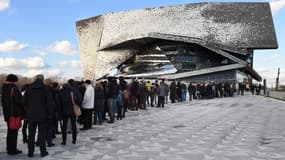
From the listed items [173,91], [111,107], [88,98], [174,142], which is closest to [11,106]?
[88,98]

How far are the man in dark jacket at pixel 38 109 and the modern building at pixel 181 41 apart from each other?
41.2m

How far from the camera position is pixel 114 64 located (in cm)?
5312

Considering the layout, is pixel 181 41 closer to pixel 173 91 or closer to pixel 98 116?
pixel 173 91

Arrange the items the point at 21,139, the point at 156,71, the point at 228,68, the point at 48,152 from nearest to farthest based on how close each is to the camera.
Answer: the point at 48,152
the point at 21,139
the point at 228,68
the point at 156,71

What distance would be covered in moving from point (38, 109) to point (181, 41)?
44.1 m

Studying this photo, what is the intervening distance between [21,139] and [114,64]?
4496 cm

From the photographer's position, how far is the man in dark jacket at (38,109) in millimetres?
6371

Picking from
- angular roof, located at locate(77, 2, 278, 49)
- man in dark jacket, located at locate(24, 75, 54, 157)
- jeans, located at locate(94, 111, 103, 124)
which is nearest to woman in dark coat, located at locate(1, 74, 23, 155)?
man in dark jacket, located at locate(24, 75, 54, 157)

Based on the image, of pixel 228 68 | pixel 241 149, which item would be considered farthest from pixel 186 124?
pixel 228 68

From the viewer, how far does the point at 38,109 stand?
6391 millimetres

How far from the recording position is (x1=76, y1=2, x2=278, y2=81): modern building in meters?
49.0

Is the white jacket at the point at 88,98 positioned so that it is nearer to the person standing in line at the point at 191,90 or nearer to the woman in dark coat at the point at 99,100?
the woman in dark coat at the point at 99,100

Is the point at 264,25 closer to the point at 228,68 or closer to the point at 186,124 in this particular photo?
the point at 228,68

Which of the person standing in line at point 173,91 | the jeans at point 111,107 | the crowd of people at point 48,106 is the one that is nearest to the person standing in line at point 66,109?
the crowd of people at point 48,106
